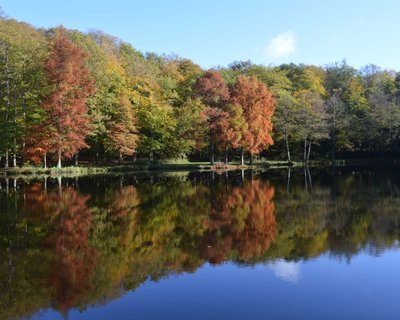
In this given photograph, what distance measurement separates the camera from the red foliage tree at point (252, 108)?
1962 inches

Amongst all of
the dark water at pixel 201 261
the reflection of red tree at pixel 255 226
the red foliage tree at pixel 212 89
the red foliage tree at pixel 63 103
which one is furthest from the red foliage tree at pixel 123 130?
the dark water at pixel 201 261

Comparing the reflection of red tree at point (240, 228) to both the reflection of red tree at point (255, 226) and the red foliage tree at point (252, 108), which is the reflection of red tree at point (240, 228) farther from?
the red foliage tree at point (252, 108)

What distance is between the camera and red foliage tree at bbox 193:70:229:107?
49719 mm

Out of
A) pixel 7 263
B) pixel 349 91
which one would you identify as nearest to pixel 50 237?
pixel 7 263

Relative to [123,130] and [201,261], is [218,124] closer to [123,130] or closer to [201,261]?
A: [123,130]

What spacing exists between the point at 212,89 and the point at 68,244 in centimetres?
3967

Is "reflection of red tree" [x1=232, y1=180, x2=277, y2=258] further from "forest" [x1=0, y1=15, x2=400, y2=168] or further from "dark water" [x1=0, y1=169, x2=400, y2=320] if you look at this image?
"forest" [x1=0, y1=15, x2=400, y2=168]

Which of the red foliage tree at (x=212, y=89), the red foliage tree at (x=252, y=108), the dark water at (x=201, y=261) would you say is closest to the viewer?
the dark water at (x=201, y=261)

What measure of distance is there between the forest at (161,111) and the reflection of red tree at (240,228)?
23.9 meters

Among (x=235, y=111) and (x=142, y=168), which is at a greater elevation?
(x=235, y=111)

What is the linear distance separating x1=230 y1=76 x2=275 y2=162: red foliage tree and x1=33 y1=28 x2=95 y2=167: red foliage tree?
56.5 ft

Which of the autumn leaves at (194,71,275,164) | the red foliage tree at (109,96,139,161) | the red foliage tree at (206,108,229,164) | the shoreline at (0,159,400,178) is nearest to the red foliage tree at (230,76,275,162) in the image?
the autumn leaves at (194,71,275,164)

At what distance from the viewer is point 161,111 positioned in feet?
168

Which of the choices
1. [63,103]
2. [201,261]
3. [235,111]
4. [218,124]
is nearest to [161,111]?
[218,124]
